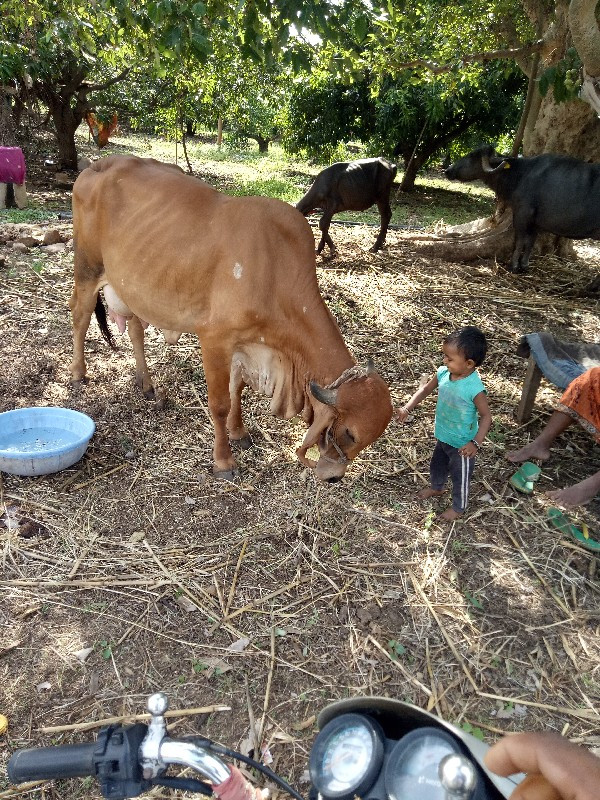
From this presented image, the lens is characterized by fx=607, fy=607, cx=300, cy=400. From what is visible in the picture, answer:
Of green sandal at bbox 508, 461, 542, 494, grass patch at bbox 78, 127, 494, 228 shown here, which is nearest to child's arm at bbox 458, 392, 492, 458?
green sandal at bbox 508, 461, 542, 494

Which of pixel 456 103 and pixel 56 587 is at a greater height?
pixel 456 103

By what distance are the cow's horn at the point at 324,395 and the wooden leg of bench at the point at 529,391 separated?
6.68 ft

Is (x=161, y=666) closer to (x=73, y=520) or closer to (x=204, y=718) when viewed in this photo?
(x=204, y=718)

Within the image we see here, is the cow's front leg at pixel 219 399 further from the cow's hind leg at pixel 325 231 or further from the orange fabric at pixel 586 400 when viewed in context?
the cow's hind leg at pixel 325 231

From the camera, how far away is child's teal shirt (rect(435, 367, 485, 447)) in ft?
11.1

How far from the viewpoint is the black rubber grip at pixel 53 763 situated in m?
1.12

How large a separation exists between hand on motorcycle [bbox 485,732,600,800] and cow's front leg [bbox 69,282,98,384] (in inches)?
176

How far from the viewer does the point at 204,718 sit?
2547 mm

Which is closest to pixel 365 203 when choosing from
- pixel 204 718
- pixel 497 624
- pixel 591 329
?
pixel 591 329

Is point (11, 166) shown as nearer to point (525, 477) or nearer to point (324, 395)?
point (324, 395)

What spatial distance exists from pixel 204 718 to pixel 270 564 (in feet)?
3.09

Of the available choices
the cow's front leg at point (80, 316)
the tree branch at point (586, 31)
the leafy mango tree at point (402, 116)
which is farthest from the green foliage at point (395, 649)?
the leafy mango tree at point (402, 116)

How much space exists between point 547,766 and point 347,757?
35cm

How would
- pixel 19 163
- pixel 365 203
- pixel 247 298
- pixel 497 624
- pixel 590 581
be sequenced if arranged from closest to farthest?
pixel 497 624 → pixel 590 581 → pixel 247 298 → pixel 365 203 → pixel 19 163
